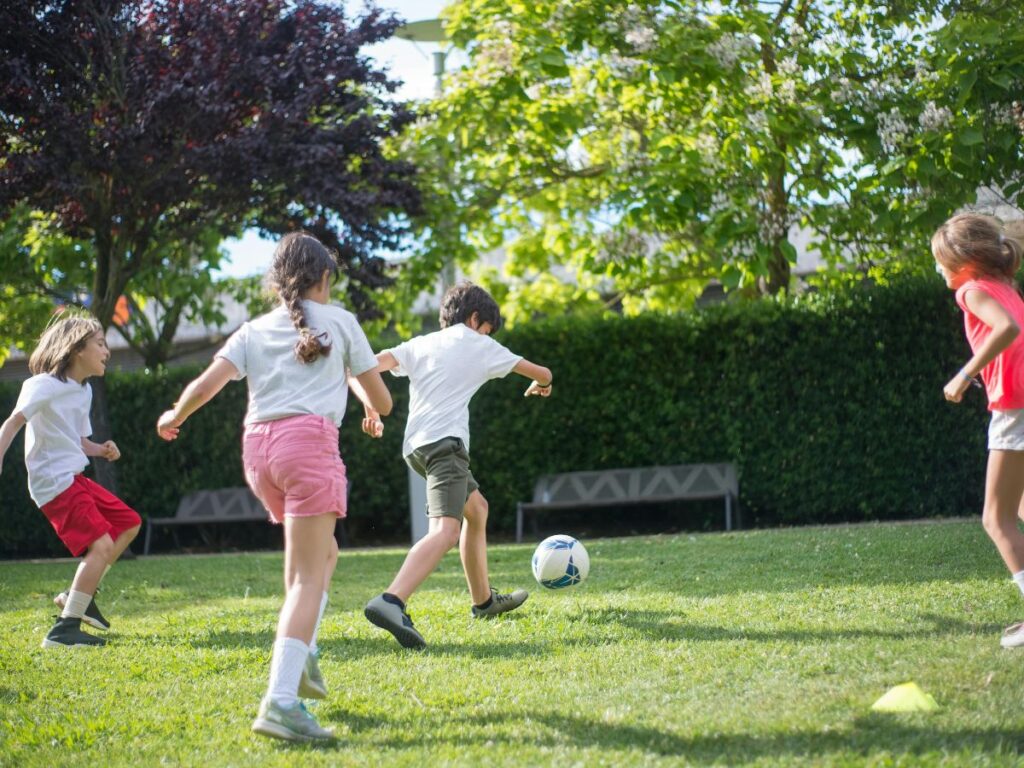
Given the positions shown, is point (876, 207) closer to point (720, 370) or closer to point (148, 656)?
point (720, 370)

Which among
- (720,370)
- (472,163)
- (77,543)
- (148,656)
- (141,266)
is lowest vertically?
(148,656)

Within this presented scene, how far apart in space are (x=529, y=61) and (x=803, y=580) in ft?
23.2

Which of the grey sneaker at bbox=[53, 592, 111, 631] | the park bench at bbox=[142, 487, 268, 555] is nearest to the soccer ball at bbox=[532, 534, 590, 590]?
the grey sneaker at bbox=[53, 592, 111, 631]

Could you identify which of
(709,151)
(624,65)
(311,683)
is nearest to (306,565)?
(311,683)

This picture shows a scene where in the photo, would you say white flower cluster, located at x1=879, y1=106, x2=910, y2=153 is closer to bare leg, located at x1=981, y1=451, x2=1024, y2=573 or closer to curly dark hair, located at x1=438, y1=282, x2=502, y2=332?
curly dark hair, located at x1=438, y1=282, x2=502, y2=332

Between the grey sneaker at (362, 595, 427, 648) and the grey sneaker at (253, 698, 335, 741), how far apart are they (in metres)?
1.48

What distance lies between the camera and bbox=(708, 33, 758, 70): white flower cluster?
1159 cm

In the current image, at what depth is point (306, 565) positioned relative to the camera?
150 inches

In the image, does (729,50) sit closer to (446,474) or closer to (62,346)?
(446,474)

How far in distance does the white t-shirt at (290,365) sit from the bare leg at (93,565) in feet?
8.89

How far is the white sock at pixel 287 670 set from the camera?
3.58 metres

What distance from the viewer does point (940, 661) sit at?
4.09 m

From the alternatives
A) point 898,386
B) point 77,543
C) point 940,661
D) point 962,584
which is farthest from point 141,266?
point 940,661

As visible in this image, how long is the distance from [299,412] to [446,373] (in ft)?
6.08
